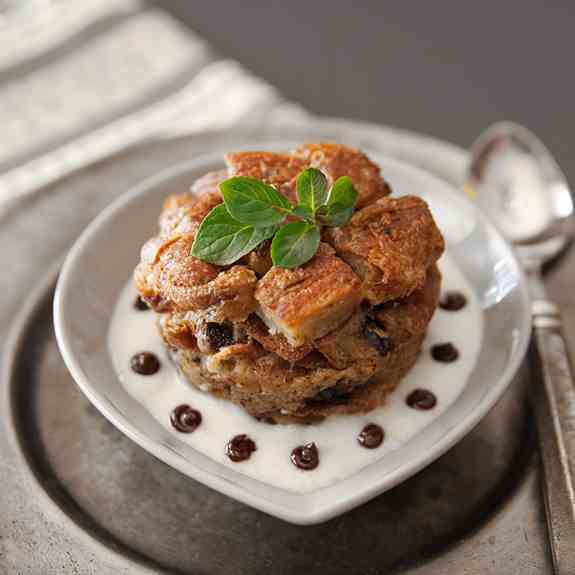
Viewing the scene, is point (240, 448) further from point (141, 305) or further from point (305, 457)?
point (141, 305)

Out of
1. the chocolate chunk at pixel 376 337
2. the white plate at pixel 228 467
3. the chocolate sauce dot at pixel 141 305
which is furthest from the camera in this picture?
the chocolate sauce dot at pixel 141 305

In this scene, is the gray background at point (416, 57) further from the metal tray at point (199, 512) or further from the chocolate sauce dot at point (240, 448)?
the chocolate sauce dot at point (240, 448)

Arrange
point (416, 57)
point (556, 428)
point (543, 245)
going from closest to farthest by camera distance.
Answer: point (556, 428), point (543, 245), point (416, 57)

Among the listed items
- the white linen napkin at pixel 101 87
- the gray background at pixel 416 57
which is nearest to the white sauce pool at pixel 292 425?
the white linen napkin at pixel 101 87

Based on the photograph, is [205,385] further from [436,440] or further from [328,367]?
[436,440]

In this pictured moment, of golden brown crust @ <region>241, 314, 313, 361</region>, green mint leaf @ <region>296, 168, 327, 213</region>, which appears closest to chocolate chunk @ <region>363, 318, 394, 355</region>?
golden brown crust @ <region>241, 314, 313, 361</region>

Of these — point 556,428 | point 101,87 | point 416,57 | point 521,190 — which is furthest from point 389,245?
point 416,57
